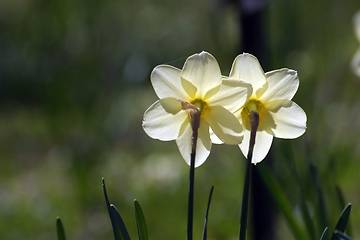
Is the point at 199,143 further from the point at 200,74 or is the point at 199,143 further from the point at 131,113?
the point at 131,113

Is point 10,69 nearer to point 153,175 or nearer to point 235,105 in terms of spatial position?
point 153,175

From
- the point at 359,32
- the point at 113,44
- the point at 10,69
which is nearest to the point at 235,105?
the point at 359,32

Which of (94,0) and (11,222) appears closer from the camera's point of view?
(11,222)

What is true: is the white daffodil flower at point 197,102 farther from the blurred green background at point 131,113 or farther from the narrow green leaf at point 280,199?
the blurred green background at point 131,113

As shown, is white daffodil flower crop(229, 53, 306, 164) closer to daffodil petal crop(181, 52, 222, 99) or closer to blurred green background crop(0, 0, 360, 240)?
daffodil petal crop(181, 52, 222, 99)

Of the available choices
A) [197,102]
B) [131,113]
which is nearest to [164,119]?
[197,102]

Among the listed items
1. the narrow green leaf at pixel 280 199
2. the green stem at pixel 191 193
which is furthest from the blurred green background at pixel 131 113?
the green stem at pixel 191 193
